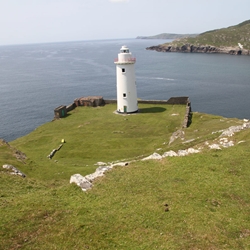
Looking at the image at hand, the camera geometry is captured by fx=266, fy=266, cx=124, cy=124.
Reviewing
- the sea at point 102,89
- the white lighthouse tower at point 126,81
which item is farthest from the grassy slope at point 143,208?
the sea at point 102,89

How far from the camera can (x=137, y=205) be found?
1452 cm

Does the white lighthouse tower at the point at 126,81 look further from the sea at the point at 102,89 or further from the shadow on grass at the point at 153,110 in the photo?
the sea at the point at 102,89

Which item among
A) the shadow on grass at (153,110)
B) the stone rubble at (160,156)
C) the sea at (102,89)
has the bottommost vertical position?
the sea at (102,89)

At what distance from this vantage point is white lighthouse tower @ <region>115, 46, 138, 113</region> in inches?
1955

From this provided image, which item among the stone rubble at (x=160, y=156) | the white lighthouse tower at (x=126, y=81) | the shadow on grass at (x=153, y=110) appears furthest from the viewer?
the shadow on grass at (x=153, y=110)

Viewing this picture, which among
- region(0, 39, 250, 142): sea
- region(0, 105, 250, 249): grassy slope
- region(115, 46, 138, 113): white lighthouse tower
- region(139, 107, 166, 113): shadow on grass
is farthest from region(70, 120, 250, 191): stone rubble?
region(0, 39, 250, 142): sea

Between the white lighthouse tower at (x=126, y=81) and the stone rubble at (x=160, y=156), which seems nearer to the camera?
the stone rubble at (x=160, y=156)

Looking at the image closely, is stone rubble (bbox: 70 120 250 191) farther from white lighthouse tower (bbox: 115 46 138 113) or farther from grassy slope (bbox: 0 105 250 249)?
white lighthouse tower (bbox: 115 46 138 113)

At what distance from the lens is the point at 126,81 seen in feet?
165

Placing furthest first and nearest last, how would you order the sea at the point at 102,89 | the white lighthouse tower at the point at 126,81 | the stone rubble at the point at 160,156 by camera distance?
the sea at the point at 102,89 < the white lighthouse tower at the point at 126,81 < the stone rubble at the point at 160,156

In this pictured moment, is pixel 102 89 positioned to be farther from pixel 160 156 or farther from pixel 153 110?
pixel 160 156

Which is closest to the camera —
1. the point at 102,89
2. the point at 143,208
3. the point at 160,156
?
the point at 143,208

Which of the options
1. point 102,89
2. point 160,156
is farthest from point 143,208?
point 102,89

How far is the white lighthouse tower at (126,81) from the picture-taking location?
49.7 meters
